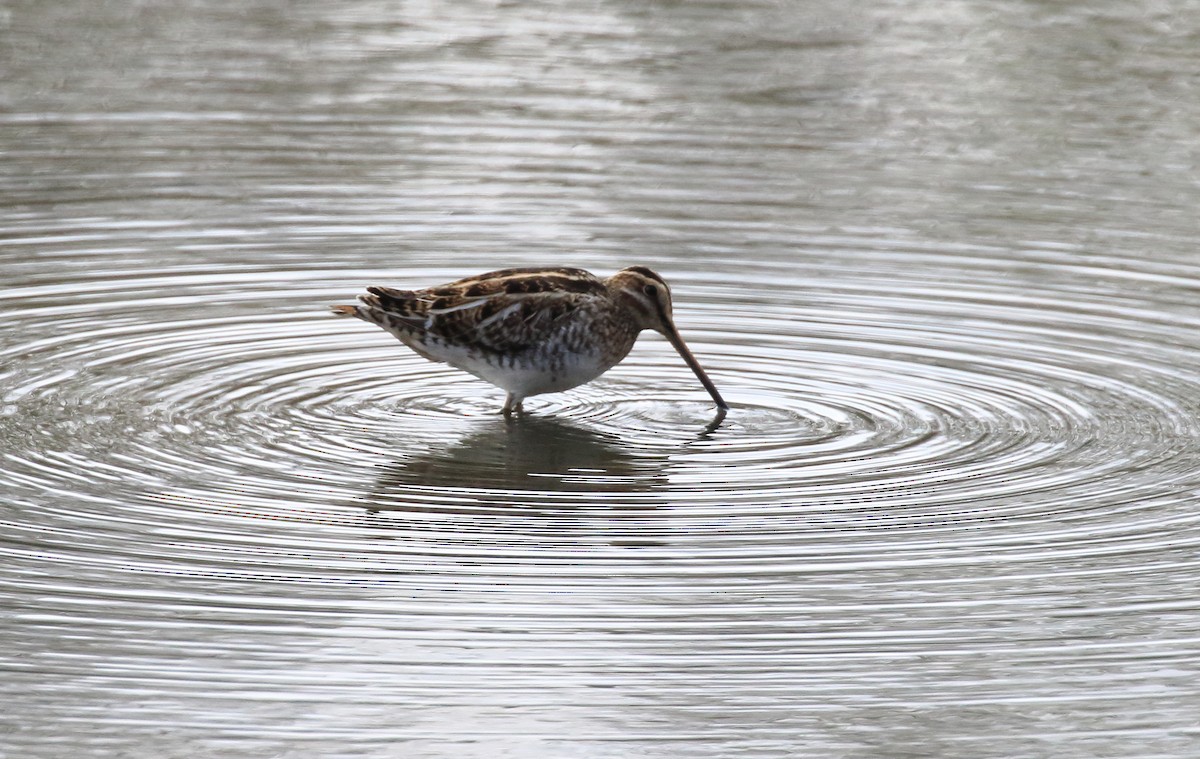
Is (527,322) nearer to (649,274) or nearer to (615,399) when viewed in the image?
(649,274)

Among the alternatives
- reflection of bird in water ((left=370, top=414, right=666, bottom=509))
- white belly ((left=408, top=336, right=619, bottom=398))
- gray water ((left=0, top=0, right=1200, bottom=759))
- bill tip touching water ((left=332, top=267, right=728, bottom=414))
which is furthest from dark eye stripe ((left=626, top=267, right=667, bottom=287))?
reflection of bird in water ((left=370, top=414, right=666, bottom=509))

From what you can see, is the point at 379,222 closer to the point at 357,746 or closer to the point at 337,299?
the point at 337,299

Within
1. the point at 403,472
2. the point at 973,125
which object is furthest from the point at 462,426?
the point at 973,125

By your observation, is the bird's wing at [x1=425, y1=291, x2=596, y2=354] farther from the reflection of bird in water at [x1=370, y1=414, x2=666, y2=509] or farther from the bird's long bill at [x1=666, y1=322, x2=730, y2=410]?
the bird's long bill at [x1=666, y1=322, x2=730, y2=410]

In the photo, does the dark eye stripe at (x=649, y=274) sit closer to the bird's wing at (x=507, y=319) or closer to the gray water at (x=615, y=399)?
the bird's wing at (x=507, y=319)

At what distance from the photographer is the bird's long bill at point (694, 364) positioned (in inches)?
440

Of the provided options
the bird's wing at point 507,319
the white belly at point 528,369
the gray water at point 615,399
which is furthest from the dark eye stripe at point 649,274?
the gray water at point 615,399

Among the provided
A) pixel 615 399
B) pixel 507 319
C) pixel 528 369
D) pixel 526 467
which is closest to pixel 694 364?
pixel 615 399

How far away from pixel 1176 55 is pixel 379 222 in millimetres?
8775

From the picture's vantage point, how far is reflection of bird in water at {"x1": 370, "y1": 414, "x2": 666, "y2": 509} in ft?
31.7

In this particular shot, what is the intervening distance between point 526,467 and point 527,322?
1.13 m

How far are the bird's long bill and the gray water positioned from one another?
0.43 ft

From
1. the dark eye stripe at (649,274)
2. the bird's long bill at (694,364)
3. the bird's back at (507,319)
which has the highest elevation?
the dark eye stripe at (649,274)

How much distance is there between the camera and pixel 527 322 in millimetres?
10969
